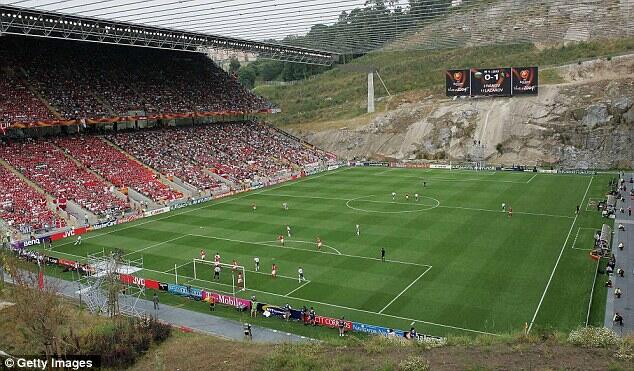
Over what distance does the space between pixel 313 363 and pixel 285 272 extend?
17.1 m

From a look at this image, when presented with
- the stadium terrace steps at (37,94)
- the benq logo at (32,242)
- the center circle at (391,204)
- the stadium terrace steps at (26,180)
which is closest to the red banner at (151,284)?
the benq logo at (32,242)

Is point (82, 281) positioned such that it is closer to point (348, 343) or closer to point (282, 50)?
point (348, 343)

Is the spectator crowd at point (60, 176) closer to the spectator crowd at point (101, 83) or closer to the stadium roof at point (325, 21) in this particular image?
the spectator crowd at point (101, 83)

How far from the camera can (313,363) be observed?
13.6 m

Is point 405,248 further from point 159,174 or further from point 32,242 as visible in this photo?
point 159,174

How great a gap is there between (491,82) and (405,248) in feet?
148

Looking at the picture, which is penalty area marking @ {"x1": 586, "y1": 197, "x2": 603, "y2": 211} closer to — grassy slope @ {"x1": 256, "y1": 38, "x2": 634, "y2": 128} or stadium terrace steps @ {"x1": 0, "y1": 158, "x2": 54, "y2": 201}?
grassy slope @ {"x1": 256, "y1": 38, "x2": 634, "y2": 128}

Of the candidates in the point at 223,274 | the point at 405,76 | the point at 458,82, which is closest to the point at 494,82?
the point at 458,82

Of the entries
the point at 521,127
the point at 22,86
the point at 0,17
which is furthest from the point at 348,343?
the point at 521,127

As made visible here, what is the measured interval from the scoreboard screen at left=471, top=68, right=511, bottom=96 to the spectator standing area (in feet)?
111

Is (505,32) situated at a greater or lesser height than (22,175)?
greater

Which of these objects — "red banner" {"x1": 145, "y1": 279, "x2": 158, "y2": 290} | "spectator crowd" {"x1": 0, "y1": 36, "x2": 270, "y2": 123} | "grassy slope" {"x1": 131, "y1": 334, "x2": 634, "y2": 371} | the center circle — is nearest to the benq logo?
"red banner" {"x1": 145, "y1": 279, "x2": 158, "y2": 290}

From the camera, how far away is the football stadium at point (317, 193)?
18333 millimetres

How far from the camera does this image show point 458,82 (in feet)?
241
